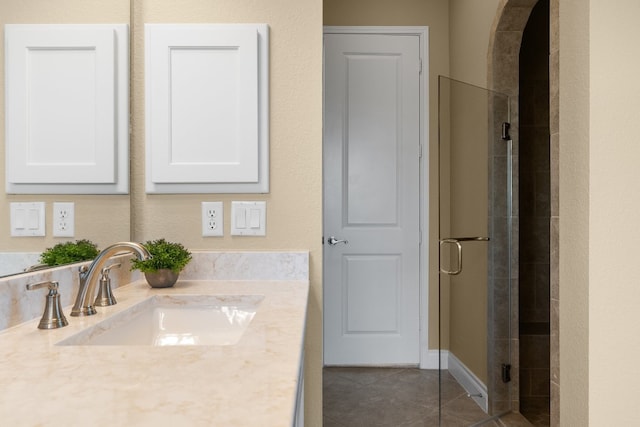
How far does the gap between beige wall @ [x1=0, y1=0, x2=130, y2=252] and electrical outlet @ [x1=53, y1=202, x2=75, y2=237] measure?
1 cm

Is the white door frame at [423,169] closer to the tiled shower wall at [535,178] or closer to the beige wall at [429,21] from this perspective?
the beige wall at [429,21]

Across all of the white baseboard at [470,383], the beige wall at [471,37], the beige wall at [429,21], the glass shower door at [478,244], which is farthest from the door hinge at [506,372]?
the beige wall at [471,37]

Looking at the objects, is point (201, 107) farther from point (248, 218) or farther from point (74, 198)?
point (74, 198)

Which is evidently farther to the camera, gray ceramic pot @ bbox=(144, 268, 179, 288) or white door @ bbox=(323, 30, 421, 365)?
white door @ bbox=(323, 30, 421, 365)

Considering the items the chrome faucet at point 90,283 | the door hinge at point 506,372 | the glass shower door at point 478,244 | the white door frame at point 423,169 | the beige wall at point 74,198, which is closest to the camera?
the beige wall at point 74,198

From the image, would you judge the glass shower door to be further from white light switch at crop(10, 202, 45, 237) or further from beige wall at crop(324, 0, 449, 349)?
white light switch at crop(10, 202, 45, 237)

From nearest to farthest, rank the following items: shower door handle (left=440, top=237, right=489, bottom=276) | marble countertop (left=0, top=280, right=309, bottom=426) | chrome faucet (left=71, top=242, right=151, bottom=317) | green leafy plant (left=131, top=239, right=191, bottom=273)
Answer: marble countertop (left=0, top=280, right=309, bottom=426)
chrome faucet (left=71, top=242, right=151, bottom=317)
green leafy plant (left=131, top=239, right=191, bottom=273)
shower door handle (left=440, top=237, right=489, bottom=276)

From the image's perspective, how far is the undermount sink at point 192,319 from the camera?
4.29 feet

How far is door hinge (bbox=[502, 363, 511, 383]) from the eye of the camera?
2.56 metres

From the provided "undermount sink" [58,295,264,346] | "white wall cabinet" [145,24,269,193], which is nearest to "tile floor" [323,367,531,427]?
"undermount sink" [58,295,264,346]

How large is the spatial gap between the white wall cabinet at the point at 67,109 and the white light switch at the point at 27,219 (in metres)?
0.04

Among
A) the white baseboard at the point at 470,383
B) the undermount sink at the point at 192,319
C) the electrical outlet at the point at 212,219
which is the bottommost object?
the white baseboard at the point at 470,383

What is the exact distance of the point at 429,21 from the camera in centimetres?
339
